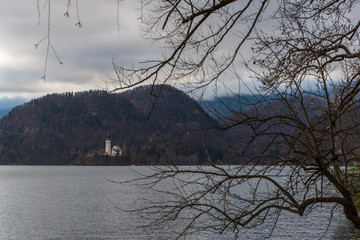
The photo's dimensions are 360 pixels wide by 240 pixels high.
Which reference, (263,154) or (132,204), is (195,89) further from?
(132,204)

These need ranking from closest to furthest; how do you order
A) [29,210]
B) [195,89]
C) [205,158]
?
[195,89] < [205,158] < [29,210]

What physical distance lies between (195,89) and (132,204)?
144ft

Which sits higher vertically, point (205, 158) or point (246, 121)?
point (246, 121)

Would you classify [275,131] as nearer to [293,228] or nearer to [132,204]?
[293,228]

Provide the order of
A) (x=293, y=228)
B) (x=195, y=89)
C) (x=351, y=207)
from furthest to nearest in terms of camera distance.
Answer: (x=293, y=228) < (x=351, y=207) < (x=195, y=89)

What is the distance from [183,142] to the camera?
15.9 feet

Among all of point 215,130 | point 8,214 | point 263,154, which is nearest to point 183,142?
point 215,130

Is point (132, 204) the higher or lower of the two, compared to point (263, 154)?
lower

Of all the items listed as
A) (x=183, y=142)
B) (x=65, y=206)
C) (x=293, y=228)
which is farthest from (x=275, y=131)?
(x=65, y=206)

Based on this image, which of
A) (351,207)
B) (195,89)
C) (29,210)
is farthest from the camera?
(29,210)

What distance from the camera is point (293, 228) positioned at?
29.8 m

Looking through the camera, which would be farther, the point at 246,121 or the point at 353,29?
the point at 353,29

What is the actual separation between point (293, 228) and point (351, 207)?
85.9ft

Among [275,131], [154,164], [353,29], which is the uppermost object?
[353,29]
